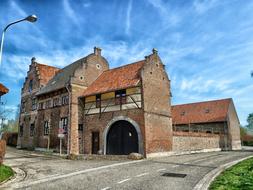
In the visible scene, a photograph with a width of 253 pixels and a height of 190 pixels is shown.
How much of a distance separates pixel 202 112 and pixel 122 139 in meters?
27.3

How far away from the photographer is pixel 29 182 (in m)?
9.86

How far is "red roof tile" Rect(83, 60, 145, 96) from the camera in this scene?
2188 cm

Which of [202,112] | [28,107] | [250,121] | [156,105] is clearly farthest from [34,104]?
[250,121]

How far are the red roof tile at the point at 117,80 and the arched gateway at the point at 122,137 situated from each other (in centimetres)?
330

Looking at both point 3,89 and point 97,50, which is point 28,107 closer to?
point 97,50

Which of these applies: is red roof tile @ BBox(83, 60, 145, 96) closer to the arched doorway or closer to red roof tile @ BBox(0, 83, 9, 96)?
the arched doorway

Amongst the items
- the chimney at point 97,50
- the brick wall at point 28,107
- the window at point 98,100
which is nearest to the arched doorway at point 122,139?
the window at point 98,100

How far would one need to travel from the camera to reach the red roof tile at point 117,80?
71.8ft

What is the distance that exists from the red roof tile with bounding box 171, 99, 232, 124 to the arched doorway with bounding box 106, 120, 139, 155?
2498cm

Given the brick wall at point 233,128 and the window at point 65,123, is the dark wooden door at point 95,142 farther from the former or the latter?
the brick wall at point 233,128

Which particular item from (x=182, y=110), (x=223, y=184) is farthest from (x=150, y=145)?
(x=182, y=110)

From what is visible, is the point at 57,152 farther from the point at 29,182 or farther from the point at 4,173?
the point at 29,182

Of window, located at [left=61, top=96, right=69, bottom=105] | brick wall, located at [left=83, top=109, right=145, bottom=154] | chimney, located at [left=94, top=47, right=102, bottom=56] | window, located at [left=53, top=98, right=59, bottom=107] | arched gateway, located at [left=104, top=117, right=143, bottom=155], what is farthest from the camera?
chimney, located at [left=94, top=47, right=102, bottom=56]

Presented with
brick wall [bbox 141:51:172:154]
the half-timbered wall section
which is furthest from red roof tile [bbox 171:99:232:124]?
the half-timbered wall section
